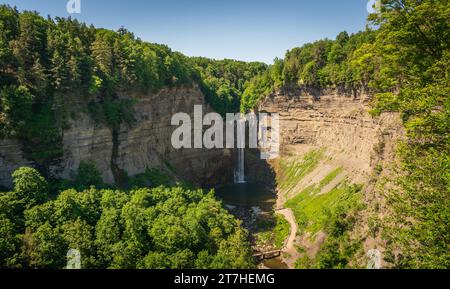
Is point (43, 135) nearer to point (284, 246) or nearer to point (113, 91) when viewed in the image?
point (113, 91)

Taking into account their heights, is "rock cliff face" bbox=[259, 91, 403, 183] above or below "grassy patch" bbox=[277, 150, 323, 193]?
above

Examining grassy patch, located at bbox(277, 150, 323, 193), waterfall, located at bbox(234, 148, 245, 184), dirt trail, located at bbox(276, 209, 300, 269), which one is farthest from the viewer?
waterfall, located at bbox(234, 148, 245, 184)

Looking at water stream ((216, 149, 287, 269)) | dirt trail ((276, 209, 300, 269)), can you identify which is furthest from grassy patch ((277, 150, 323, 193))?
dirt trail ((276, 209, 300, 269))

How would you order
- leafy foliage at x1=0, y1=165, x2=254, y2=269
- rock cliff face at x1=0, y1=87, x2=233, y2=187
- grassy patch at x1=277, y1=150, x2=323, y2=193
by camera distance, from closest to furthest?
leafy foliage at x1=0, y1=165, x2=254, y2=269 → rock cliff face at x1=0, y1=87, x2=233, y2=187 → grassy patch at x1=277, y1=150, x2=323, y2=193

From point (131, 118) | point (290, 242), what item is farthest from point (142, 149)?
point (290, 242)

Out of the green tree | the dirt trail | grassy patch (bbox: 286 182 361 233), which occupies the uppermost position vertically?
the green tree

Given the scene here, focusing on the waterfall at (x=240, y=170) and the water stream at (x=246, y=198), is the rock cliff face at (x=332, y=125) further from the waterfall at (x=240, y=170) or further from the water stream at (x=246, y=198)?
the waterfall at (x=240, y=170)

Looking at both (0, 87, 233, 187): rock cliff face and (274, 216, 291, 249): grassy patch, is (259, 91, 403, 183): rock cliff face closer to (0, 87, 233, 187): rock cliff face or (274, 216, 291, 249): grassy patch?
(274, 216, 291, 249): grassy patch
